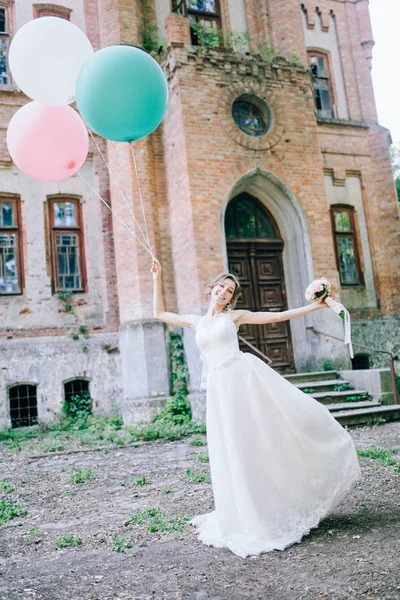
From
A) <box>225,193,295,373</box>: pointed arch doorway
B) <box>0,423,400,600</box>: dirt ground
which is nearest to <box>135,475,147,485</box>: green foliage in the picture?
<box>0,423,400,600</box>: dirt ground

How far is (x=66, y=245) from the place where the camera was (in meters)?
11.9

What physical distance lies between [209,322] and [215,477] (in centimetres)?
121

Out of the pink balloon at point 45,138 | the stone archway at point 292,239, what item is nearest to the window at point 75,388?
the stone archway at point 292,239

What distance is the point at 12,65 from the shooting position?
5227 mm

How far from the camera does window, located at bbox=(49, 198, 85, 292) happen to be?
11.8 m

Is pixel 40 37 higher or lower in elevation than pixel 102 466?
higher

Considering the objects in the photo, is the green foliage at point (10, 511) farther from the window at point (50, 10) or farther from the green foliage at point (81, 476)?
the window at point (50, 10)

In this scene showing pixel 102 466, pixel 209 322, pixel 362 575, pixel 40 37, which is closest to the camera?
pixel 362 575

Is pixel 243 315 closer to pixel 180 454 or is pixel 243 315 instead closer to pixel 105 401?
pixel 180 454

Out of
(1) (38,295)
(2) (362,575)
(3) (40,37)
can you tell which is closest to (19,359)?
(1) (38,295)

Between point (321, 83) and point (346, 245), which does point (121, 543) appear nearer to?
point (346, 245)

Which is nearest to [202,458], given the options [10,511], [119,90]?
[10,511]

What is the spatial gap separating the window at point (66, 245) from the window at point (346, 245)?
6.27 m

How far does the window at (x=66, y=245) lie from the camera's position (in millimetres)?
11773
